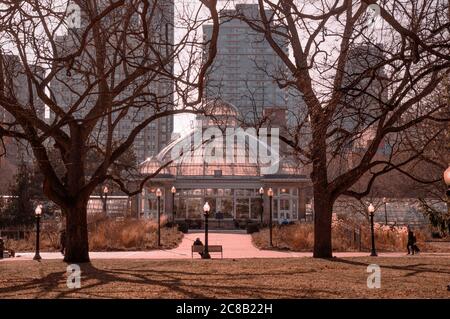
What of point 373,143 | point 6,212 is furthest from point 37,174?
point 373,143

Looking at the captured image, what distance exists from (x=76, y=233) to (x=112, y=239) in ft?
36.4

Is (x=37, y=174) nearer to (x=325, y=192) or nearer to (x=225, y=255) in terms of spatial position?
(x=225, y=255)

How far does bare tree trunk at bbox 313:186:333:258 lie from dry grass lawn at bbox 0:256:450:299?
119 inches

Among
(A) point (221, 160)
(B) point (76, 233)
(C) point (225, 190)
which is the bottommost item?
(B) point (76, 233)

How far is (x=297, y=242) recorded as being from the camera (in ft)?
88.0

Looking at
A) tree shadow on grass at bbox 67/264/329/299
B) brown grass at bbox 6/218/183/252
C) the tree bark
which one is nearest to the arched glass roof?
brown grass at bbox 6/218/183/252

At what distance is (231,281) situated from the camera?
1128cm

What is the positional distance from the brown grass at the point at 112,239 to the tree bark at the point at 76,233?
31.0ft

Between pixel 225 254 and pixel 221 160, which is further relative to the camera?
pixel 221 160

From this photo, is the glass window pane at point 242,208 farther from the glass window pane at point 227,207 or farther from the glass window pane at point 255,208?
the glass window pane at point 227,207

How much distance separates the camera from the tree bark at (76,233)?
55.4 feet

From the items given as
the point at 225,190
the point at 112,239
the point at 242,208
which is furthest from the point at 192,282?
the point at 225,190

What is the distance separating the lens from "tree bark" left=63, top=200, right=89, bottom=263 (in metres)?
16.9

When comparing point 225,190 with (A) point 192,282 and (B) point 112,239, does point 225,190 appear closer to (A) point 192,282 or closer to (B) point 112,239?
(B) point 112,239
